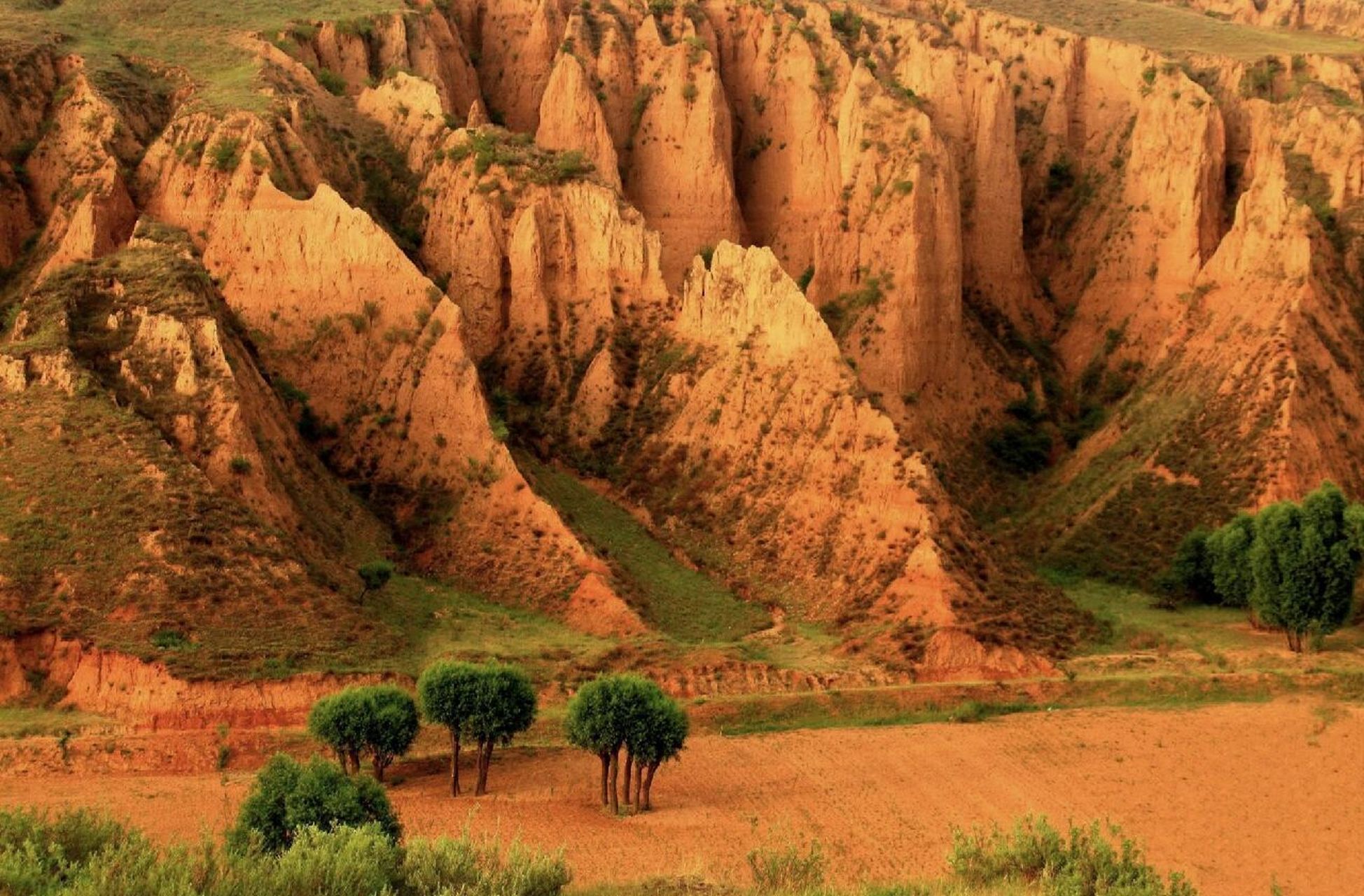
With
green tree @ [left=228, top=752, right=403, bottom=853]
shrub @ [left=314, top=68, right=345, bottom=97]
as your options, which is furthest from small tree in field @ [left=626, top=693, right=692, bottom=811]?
shrub @ [left=314, top=68, right=345, bottom=97]

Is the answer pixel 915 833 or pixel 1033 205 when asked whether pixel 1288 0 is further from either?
pixel 915 833

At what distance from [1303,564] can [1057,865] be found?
24.0 m

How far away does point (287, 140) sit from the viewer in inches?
2132

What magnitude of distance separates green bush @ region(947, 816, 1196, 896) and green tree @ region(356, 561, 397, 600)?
18.7m

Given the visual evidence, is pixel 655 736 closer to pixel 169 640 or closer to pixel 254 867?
pixel 169 640

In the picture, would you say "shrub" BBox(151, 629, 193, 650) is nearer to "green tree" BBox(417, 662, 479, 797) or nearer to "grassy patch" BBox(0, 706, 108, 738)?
"grassy patch" BBox(0, 706, 108, 738)

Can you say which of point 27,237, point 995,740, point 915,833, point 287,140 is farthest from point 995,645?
point 27,237

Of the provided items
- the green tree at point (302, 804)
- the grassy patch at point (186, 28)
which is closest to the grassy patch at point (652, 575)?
the grassy patch at point (186, 28)

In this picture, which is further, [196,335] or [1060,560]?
[1060,560]

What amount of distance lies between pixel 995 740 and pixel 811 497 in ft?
33.6

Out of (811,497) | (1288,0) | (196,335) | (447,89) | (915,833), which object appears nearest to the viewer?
(915,833)

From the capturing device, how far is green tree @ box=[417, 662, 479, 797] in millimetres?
36969

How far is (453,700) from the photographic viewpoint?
37.1 m

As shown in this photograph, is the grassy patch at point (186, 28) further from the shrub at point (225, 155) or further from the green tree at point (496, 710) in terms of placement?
the green tree at point (496, 710)
